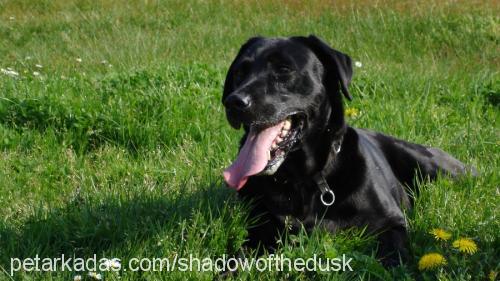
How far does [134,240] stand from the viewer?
3.25m

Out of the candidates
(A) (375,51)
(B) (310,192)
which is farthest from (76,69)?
(B) (310,192)

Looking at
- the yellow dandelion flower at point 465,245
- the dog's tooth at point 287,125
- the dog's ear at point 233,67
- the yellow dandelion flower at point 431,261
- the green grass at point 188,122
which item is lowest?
the green grass at point 188,122

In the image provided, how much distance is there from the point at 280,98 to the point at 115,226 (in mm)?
990

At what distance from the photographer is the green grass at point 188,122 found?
3342 millimetres

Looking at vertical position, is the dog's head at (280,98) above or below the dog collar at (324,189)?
above

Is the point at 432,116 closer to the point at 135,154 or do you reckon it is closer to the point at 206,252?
the point at 135,154

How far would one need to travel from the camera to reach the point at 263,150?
3398 millimetres

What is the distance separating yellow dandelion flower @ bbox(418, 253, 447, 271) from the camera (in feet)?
9.98

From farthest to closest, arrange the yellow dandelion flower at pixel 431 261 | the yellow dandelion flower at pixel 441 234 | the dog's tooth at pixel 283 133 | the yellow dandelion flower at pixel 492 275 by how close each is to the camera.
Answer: the dog's tooth at pixel 283 133 → the yellow dandelion flower at pixel 441 234 → the yellow dandelion flower at pixel 431 261 → the yellow dandelion flower at pixel 492 275

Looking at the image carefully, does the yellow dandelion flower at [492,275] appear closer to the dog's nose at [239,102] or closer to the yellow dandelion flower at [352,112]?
the dog's nose at [239,102]

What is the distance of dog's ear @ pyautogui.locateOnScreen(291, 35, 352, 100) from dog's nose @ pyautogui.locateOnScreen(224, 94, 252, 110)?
592 millimetres

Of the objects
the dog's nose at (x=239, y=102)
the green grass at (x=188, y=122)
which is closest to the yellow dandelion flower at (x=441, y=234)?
the green grass at (x=188, y=122)

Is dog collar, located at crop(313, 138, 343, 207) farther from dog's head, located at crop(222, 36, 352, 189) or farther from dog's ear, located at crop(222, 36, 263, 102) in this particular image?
dog's ear, located at crop(222, 36, 263, 102)

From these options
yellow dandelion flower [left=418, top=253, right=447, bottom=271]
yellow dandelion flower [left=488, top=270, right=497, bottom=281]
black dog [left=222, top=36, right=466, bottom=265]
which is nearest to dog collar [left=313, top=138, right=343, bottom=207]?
black dog [left=222, top=36, right=466, bottom=265]
